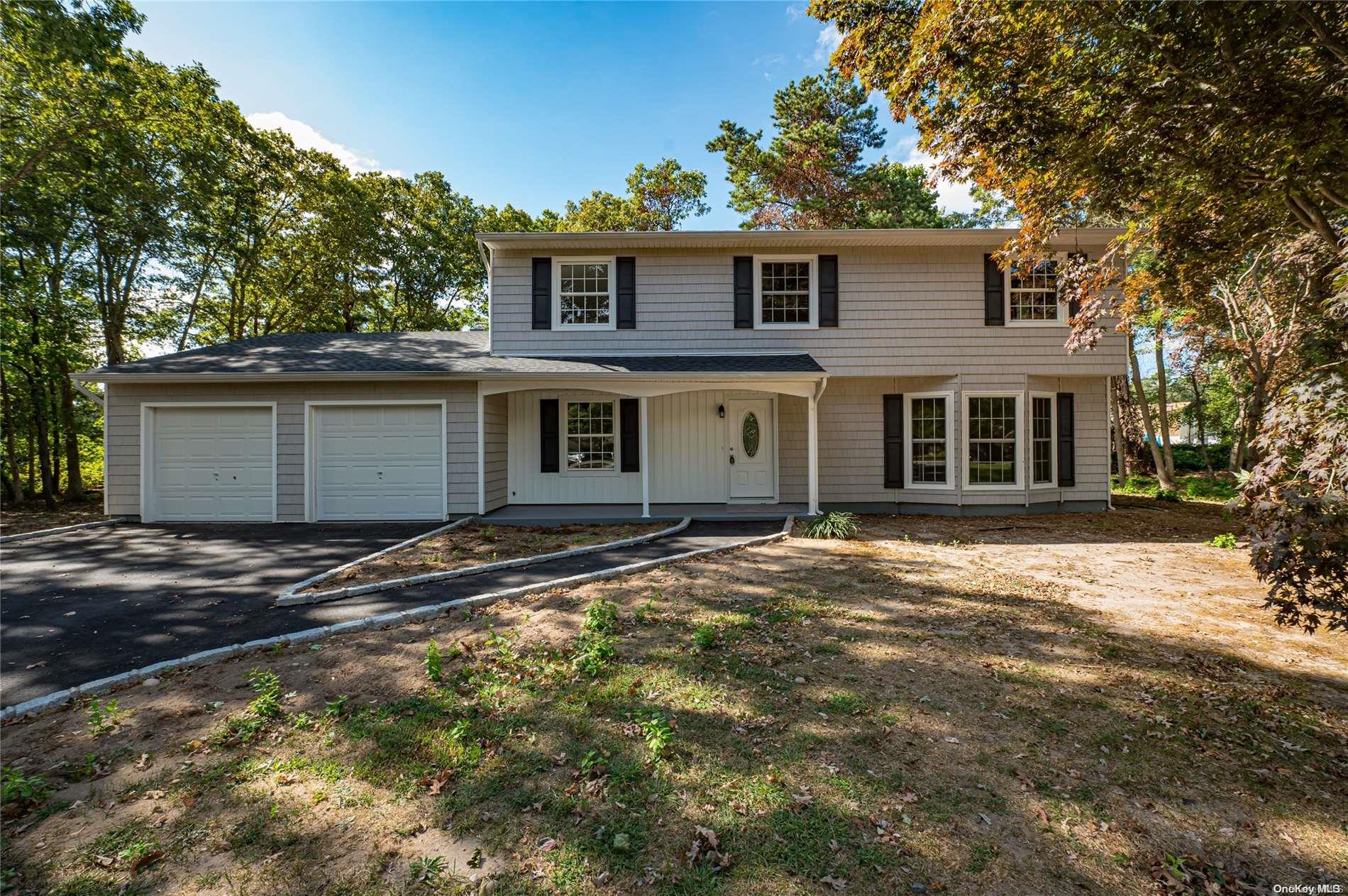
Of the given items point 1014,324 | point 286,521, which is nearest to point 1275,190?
point 1014,324

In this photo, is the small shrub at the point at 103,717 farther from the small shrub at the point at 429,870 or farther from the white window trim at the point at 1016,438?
the white window trim at the point at 1016,438

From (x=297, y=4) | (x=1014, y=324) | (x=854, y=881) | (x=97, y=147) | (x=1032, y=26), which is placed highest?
(x=297, y=4)

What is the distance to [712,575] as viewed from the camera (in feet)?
19.6

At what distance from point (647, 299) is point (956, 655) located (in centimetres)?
838

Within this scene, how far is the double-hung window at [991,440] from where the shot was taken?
10086mm

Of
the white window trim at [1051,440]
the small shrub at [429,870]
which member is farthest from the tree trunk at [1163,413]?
the small shrub at [429,870]

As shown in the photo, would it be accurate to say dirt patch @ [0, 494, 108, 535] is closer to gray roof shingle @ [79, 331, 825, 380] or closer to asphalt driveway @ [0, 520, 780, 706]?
asphalt driveway @ [0, 520, 780, 706]

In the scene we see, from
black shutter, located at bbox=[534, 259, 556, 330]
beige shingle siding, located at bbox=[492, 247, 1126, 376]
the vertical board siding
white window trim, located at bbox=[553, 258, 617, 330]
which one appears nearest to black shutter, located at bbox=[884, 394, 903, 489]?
beige shingle siding, located at bbox=[492, 247, 1126, 376]

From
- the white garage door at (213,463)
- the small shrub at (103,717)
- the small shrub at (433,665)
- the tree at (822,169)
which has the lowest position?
the small shrub at (103,717)

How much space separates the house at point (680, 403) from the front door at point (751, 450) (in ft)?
0.14

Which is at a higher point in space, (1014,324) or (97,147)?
(97,147)

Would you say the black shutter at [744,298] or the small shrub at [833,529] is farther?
the black shutter at [744,298]

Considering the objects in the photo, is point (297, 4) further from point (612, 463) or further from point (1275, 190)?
point (1275, 190)

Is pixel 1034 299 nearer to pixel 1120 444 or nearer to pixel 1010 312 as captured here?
pixel 1010 312
